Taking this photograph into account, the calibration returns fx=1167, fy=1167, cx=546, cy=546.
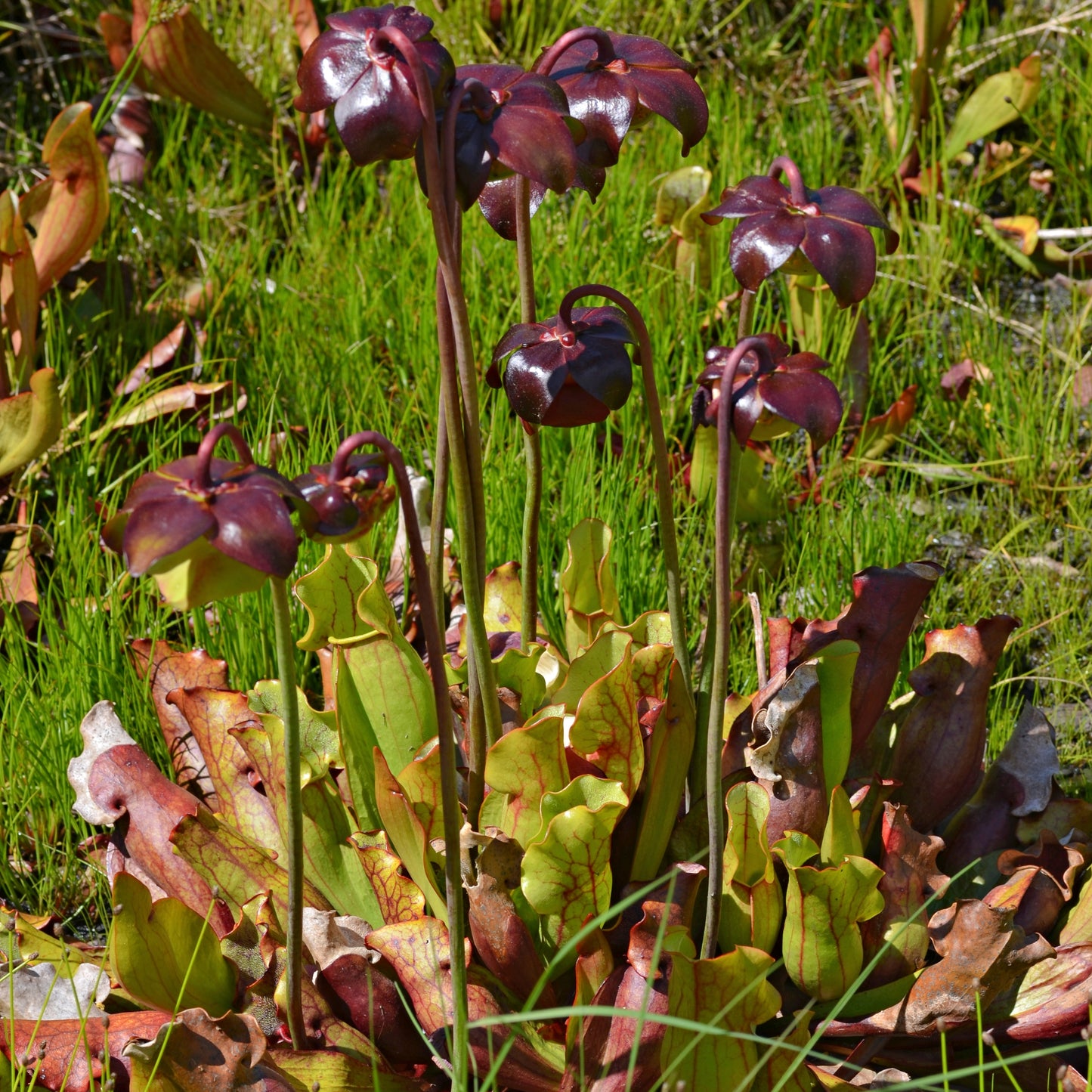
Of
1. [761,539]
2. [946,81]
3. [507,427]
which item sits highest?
[946,81]

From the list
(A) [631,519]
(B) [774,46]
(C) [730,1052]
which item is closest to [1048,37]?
(B) [774,46]

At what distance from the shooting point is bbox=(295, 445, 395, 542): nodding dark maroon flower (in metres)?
0.74

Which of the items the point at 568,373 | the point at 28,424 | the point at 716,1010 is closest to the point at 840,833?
the point at 716,1010

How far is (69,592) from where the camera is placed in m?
1.60

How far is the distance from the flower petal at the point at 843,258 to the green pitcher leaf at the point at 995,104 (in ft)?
5.32

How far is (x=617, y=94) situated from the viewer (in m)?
0.97

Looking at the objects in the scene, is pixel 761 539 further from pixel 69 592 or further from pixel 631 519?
pixel 69 592

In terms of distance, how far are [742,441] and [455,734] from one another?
0.54 meters

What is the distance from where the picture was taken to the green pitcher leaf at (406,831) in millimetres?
1114

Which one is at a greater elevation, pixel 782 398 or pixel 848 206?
pixel 848 206

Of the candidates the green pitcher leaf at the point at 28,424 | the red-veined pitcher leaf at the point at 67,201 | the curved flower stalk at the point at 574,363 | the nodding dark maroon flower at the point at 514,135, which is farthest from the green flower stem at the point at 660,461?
the red-veined pitcher leaf at the point at 67,201

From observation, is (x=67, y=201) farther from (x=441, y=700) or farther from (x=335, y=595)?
(x=441, y=700)

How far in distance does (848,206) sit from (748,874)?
0.62 meters

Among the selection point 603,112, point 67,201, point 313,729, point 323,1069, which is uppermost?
point 603,112
